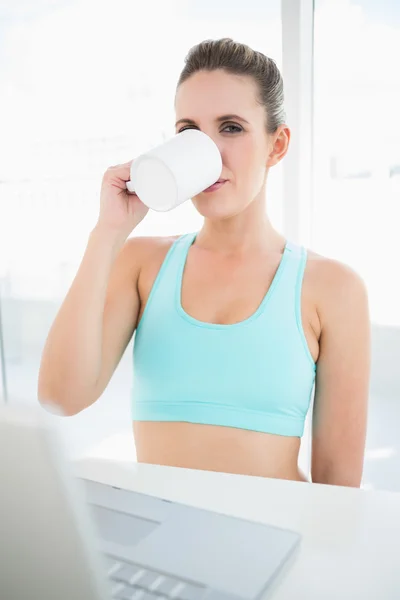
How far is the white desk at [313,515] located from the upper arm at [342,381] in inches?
14.4

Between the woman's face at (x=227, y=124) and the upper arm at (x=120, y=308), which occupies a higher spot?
the woman's face at (x=227, y=124)

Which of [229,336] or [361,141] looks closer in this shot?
[229,336]

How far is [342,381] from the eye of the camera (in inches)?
42.0

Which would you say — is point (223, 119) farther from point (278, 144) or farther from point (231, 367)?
point (231, 367)

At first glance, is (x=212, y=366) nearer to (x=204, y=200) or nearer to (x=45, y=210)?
(x=204, y=200)

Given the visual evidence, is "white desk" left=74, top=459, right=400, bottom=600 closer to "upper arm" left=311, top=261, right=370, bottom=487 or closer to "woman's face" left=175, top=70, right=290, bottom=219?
"upper arm" left=311, top=261, right=370, bottom=487

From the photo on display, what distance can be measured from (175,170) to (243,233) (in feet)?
1.11

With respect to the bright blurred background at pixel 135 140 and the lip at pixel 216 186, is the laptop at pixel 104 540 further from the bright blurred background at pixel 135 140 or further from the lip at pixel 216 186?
the bright blurred background at pixel 135 140

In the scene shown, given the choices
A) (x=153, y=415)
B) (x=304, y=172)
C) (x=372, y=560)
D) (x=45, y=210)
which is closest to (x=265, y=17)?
(x=304, y=172)

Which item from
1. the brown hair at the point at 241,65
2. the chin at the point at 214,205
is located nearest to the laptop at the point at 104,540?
the chin at the point at 214,205

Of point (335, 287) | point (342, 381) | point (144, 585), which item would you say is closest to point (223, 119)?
point (335, 287)

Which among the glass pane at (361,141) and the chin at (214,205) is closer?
the chin at (214,205)

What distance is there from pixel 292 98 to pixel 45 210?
3.72 ft

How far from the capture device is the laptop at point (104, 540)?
31 centimetres
